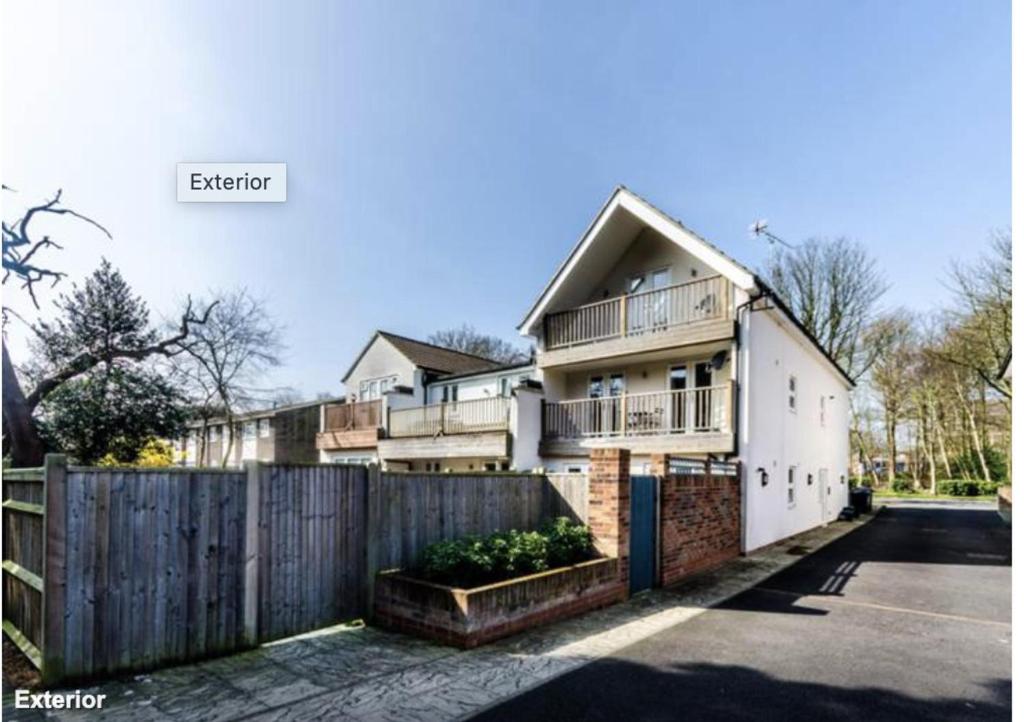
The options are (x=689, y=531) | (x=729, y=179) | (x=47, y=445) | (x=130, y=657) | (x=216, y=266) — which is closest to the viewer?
(x=130, y=657)

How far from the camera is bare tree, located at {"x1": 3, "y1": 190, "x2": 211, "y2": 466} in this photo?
839 centimetres

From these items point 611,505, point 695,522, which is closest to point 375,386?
point 695,522

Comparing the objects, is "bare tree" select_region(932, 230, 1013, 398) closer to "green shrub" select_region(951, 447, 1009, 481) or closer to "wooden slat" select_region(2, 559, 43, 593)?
"green shrub" select_region(951, 447, 1009, 481)

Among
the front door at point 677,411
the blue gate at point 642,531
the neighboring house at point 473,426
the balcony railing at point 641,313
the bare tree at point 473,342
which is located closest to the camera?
the blue gate at point 642,531

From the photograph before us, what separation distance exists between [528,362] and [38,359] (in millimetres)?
12142

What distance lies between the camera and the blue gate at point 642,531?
26.9ft

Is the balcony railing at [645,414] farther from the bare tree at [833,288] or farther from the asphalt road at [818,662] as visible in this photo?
the bare tree at [833,288]

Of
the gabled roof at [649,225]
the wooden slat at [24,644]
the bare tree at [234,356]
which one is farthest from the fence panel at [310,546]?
the bare tree at [234,356]

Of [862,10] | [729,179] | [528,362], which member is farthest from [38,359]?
[862,10]

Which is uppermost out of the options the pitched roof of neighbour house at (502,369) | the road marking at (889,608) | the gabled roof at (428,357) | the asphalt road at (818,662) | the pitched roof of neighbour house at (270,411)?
the gabled roof at (428,357)

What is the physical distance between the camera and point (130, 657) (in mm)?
4707

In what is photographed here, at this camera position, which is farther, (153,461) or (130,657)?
(153,461)

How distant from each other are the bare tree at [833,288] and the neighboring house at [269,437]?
78.9ft

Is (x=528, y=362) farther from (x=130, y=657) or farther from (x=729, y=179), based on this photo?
(x=130, y=657)
